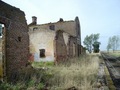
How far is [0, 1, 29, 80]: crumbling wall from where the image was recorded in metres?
11.7

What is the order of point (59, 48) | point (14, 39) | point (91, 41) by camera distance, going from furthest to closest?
point (91, 41), point (59, 48), point (14, 39)

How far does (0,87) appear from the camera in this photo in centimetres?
948

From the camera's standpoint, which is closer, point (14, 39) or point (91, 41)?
point (14, 39)

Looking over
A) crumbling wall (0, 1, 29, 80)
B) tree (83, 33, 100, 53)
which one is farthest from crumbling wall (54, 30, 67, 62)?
tree (83, 33, 100, 53)

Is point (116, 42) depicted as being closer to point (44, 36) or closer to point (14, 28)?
point (44, 36)

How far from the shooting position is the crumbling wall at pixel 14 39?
11695 millimetres

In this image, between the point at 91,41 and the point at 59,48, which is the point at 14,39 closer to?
the point at 59,48

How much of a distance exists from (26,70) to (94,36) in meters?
→ 89.6

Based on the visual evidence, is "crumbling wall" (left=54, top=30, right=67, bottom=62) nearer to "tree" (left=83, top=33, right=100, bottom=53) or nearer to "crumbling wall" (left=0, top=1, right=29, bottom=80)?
"crumbling wall" (left=0, top=1, right=29, bottom=80)

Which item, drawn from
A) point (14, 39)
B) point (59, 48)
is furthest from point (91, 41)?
point (14, 39)

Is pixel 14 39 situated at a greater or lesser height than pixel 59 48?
greater

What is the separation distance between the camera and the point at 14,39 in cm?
1272

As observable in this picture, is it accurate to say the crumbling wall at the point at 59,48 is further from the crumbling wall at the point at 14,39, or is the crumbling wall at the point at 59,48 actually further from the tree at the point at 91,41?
the tree at the point at 91,41

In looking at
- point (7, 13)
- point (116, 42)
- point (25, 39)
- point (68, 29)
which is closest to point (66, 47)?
point (68, 29)
